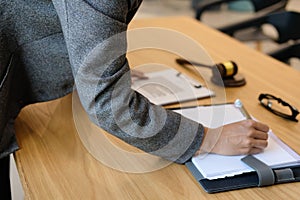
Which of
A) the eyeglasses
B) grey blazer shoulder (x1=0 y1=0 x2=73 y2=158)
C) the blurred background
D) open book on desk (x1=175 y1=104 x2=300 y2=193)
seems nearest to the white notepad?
open book on desk (x1=175 y1=104 x2=300 y2=193)

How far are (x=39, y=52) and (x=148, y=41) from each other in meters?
0.64

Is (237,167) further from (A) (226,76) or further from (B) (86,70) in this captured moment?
(A) (226,76)

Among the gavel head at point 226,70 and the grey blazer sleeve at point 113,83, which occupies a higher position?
the grey blazer sleeve at point 113,83

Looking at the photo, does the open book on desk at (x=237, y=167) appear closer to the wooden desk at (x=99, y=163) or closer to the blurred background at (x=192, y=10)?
the wooden desk at (x=99, y=163)

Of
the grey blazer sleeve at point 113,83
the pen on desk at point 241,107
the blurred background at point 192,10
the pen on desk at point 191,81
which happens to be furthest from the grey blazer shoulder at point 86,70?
the blurred background at point 192,10

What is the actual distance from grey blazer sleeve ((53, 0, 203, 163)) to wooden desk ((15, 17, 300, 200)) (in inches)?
2.9

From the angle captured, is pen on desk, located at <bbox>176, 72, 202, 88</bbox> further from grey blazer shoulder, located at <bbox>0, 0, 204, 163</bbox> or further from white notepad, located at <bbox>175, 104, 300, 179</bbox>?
grey blazer shoulder, located at <bbox>0, 0, 204, 163</bbox>

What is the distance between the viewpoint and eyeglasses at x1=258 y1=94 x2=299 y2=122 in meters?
1.03

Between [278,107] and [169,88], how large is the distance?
29cm

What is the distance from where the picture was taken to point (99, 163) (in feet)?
2.87

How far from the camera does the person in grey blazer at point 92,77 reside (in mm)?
700

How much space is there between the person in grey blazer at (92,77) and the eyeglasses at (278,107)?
179 millimetres

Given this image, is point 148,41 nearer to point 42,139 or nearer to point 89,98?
point 42,139

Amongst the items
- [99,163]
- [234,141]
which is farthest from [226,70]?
[99,163]
